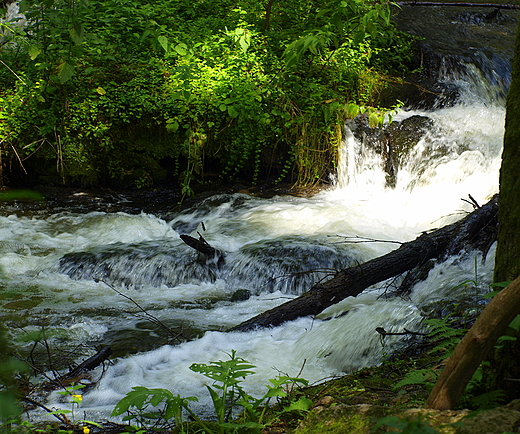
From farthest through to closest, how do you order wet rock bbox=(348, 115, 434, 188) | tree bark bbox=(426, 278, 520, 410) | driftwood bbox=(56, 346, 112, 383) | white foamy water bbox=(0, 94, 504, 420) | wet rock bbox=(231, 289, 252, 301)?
wet rock bbox=(348, 115, 434, 188)
wet rock bbox=(231, 289, 252, 301)
white foamy water bbox=(0, 94, 504, 420)
driftwood bbox=(56, 346, 112, 383)
tree bark bbox=(426, 278, 520, 410)

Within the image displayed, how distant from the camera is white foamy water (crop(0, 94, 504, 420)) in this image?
3.38 meters

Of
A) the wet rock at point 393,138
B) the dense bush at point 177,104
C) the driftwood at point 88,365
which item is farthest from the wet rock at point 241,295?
the wet rock at point 393,138

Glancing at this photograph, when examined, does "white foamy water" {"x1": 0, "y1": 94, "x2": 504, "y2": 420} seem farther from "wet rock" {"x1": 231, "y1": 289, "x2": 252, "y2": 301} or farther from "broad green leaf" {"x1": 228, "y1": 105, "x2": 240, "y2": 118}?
"broad green leaf" {"x1": 228, "y1": 105, "x2": 240, "y2": 118}

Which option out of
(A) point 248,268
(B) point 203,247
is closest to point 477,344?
(A) point 248,268

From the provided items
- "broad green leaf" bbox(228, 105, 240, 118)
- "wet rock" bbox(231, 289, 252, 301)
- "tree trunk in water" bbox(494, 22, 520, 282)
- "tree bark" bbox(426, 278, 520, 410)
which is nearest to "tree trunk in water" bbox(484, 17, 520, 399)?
"tree trunk in water" bbox(494, 22, 520, 282)

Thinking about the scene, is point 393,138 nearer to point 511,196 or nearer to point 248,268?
point 248,268

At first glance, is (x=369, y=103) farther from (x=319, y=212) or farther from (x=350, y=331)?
(x=350, y=331)

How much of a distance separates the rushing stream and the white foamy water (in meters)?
0.02

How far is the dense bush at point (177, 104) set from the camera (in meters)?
7.70

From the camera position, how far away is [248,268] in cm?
548

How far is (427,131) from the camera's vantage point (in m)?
8.02

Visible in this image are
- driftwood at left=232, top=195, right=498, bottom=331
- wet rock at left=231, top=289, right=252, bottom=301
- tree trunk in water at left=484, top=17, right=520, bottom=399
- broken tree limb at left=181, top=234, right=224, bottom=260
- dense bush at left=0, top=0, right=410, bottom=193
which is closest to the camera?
tree trunk in water at left=484, top=17, right=520, bottom=399

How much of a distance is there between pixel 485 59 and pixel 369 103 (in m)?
2.77

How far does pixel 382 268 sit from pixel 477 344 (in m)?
2.31
